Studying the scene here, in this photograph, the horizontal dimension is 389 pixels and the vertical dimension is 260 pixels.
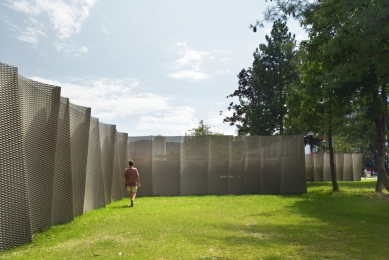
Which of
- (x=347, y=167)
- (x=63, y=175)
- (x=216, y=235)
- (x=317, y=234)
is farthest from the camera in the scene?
(x=347, y=167)

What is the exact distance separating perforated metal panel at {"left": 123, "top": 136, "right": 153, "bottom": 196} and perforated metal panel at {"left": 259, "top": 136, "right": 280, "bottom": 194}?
16.2 ft

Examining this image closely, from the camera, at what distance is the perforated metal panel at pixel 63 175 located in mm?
8467

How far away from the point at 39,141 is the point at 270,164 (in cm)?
1214

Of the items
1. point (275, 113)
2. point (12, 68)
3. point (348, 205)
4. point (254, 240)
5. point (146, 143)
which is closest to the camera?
point (12, 68)

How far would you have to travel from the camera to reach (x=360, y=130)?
2453cm

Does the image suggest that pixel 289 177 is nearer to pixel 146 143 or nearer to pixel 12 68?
pixel 146 143

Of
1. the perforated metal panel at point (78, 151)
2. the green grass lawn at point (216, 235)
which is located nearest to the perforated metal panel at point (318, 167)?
the green grass lawn at point (216, 235)

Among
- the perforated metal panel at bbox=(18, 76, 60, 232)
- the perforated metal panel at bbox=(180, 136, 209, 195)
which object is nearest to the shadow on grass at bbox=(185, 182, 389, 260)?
the perforated metal panel at bbox=(18, 76, 60, 232)

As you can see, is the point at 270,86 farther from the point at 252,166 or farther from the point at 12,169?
the point at 12,169

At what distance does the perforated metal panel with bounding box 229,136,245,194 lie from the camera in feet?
58.5

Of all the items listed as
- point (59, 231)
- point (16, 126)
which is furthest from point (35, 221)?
point (16, 126)

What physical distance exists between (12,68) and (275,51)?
23.8m

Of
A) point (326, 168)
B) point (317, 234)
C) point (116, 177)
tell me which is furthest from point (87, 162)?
point (326, 168)

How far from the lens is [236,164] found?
707 inches
